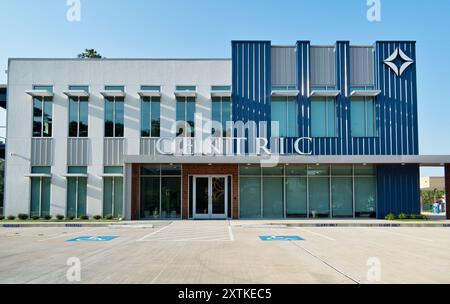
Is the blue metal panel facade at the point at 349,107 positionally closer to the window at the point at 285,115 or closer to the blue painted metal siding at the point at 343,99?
the blue painted metal siding at the point at 343,99

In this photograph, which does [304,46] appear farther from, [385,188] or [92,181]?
[92,181]

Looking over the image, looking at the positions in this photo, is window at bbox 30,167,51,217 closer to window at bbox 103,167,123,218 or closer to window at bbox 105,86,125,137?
window at bbox 103,167,123,218

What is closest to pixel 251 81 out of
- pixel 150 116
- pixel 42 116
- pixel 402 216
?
pixel 150 116

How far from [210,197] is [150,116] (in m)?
6.06

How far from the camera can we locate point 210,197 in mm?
→ 23688

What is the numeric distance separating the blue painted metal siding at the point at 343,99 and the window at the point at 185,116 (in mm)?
2619

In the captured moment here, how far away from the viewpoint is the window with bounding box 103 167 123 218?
23859 millimetres

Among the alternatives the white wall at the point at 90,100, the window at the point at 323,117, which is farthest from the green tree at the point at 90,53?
the window at the point at 323,117

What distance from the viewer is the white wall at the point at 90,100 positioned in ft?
78.4

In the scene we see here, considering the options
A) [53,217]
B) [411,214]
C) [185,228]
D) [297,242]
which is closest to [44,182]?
[53,217]

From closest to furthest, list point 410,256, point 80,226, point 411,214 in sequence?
point 410,256, point 80,226, point 411,214

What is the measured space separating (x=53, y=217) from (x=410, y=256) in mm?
19901

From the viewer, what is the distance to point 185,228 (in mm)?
18672

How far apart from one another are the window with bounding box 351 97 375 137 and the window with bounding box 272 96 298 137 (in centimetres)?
351
